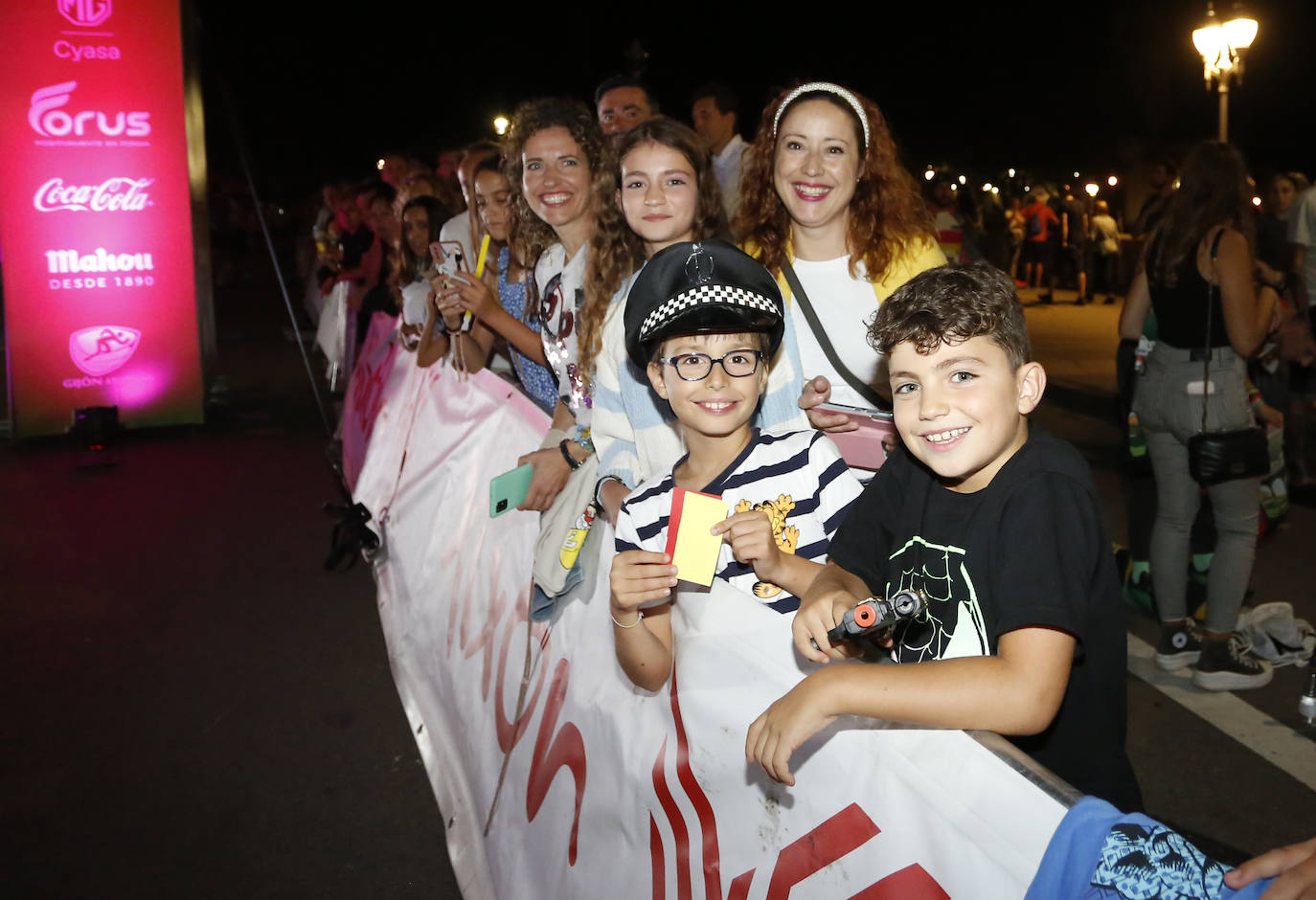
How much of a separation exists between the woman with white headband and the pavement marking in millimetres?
2204

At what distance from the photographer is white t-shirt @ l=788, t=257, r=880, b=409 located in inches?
126

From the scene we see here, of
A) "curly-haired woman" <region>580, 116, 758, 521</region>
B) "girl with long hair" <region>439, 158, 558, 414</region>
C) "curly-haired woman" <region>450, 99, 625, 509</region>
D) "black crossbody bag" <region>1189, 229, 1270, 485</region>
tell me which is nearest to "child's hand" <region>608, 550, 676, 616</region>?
"curly-haired woman" <region>580, 116, 758, 521</region>

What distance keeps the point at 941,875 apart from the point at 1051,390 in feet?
34.4

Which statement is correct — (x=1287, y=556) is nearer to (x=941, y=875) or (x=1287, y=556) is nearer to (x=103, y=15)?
(x=941, y=875)

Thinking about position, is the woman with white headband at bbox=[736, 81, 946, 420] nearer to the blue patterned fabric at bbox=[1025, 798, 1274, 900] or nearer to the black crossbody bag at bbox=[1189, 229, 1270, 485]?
the black crossbody bag at bbox=[1189, 229, 1270, 485]

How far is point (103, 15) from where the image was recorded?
9.71m

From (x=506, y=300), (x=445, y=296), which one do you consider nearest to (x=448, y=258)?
(x=445, y=296)

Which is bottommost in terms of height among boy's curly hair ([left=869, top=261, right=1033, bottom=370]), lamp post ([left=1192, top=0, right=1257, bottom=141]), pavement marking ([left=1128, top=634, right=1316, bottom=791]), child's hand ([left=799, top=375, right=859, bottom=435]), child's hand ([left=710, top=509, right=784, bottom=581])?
pavement marking ([left=1128, top=634, right=1316, bottom=791])

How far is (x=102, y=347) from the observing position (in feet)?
33.3

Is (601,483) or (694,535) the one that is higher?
(694,535)

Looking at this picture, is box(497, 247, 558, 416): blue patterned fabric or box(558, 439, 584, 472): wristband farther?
box(497, 247, 558, 416): blue patterned fabric

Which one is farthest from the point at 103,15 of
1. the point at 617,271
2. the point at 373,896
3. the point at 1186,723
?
the point at 1186,723

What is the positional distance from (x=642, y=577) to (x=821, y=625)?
387mm

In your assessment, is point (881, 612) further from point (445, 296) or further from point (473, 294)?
point (445, 296)
